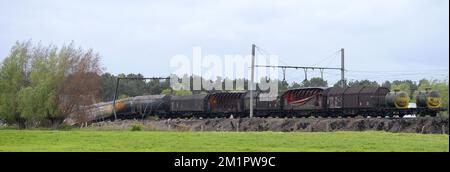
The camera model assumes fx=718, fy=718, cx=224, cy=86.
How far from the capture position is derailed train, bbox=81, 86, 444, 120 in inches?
2276

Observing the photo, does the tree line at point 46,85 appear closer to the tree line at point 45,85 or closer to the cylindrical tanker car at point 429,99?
the tree line at point 45,85

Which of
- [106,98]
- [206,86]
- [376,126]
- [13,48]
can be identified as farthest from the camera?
[106,98]

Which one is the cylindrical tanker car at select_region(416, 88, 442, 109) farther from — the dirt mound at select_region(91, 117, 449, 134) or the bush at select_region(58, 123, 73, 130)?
the bush at select_region(58, 123, 73, 130)

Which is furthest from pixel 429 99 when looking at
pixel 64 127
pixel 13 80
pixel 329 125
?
pixel 13 80

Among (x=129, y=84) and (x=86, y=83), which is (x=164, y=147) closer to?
(x=86, y=83)

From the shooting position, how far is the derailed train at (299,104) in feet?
190

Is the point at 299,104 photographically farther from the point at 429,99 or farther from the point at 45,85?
the point at 45,85

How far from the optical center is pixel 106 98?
152 metres

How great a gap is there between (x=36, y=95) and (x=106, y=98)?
96.3m

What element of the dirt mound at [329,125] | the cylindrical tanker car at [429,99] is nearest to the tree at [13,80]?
the dirt mound at [329,125]

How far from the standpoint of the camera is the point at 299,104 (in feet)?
214

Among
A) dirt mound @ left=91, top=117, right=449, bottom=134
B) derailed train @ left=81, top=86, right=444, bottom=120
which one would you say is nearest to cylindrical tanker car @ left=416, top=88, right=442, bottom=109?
derailed train @ left=81, top=86, right=444, bottom=120

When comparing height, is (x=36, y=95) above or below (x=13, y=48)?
below
